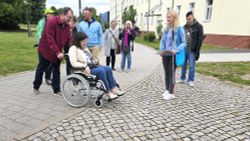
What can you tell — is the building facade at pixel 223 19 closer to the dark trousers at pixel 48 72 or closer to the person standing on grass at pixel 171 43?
the person standing on grass at pixel 171 43

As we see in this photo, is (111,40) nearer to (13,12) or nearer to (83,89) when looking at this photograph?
(83,89)

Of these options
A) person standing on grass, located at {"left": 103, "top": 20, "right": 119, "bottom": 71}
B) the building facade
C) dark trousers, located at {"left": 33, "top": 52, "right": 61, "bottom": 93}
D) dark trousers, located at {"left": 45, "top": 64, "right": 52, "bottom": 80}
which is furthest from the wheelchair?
the building facade

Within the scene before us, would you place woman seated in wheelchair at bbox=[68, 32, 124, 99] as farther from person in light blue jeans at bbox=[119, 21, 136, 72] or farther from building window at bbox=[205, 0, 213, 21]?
building window at bbox=[205, 0, 213, 21]

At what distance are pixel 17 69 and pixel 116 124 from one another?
5.58m

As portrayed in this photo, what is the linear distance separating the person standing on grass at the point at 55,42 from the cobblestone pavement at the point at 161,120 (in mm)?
1327

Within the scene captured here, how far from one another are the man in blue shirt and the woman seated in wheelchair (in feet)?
5.08

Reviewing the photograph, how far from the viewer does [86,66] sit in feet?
16.3

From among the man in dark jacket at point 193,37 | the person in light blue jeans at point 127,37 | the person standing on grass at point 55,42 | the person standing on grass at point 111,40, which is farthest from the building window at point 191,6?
the person standing on grass at point 55,42

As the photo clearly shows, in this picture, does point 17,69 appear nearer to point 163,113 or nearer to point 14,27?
point 163,113

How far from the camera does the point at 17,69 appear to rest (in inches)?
340

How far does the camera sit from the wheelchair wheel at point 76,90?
4786 mm

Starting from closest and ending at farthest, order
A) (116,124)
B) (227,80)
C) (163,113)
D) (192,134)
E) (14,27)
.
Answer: (192,134) < (116,124) < (163,113) < (227,80) < (14,27)

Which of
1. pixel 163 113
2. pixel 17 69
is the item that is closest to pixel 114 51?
pixel 17 69

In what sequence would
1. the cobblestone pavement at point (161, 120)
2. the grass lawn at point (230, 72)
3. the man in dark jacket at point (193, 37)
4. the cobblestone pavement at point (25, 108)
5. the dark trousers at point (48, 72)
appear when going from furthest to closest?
the grass lawn at point (230, 72), the man in dark jacket at point (193, 37), the dark trousers at point (48, 72), the cobblestone pavement at point (25, 108), the cobblestone pavement at point (161, 120)
